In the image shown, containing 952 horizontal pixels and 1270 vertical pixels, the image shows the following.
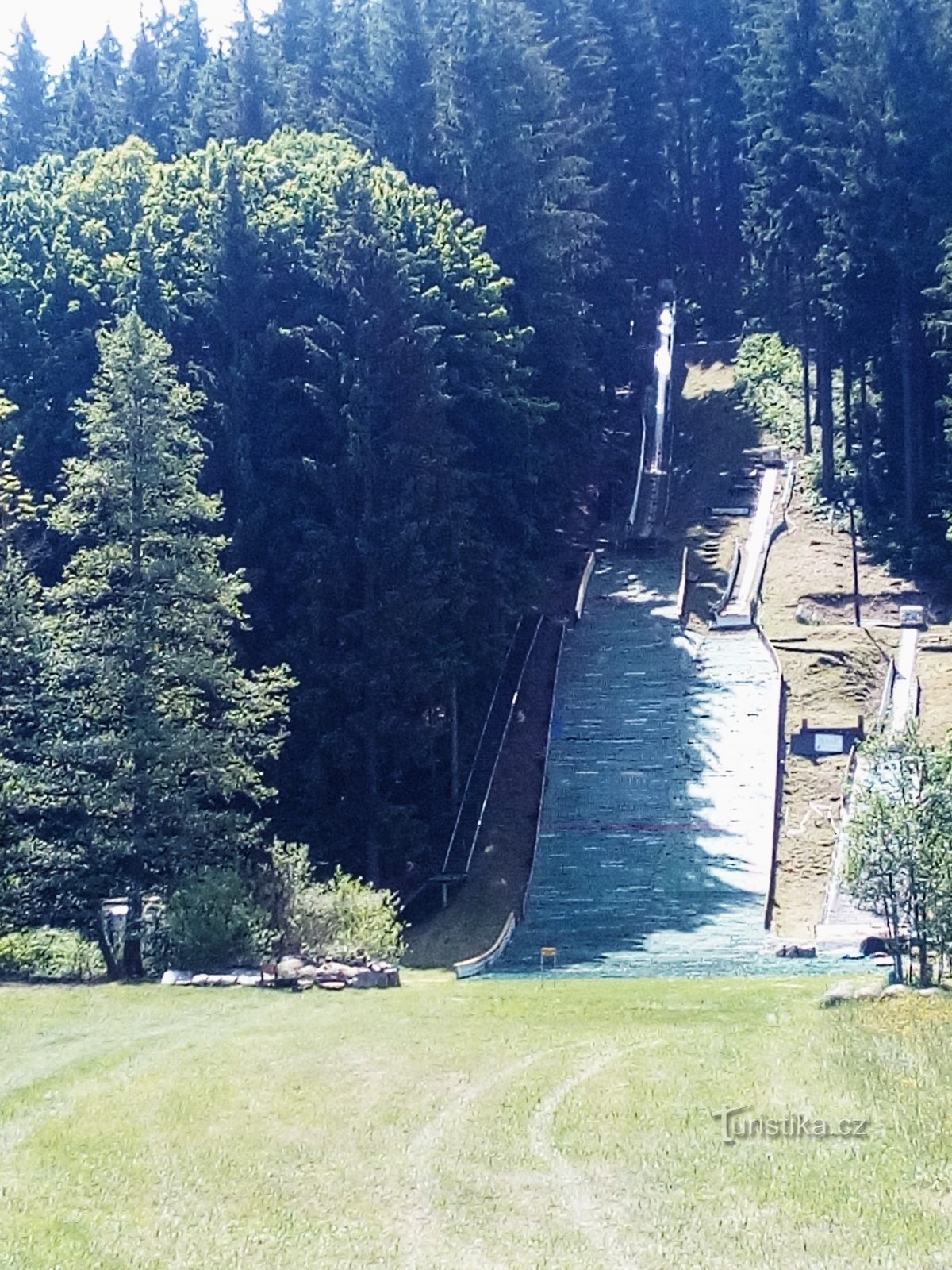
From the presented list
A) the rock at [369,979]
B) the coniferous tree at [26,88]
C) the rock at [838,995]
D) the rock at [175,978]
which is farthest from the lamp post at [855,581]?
the coniferous tree at [26,88]

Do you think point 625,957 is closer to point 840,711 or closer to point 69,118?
point 840,711

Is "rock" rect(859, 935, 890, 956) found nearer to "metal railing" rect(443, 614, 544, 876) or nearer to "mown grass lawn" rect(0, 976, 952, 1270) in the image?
"mown grass lawn" rect(0, 976, 952, 1270)

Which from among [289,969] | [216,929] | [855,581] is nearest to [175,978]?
[216,929]

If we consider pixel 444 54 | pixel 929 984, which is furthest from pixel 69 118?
pixel 929 984

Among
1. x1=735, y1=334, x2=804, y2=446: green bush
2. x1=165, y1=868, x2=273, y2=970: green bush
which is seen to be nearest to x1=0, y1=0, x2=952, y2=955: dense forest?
x1=735, y1=334, x2=804, y2=446: green bush

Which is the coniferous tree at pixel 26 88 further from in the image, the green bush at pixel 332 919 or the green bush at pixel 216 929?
the green bush at pixel 216 929

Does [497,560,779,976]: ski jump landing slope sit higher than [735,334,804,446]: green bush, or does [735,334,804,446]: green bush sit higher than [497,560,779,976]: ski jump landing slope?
[735,334,804,446]: green bush
